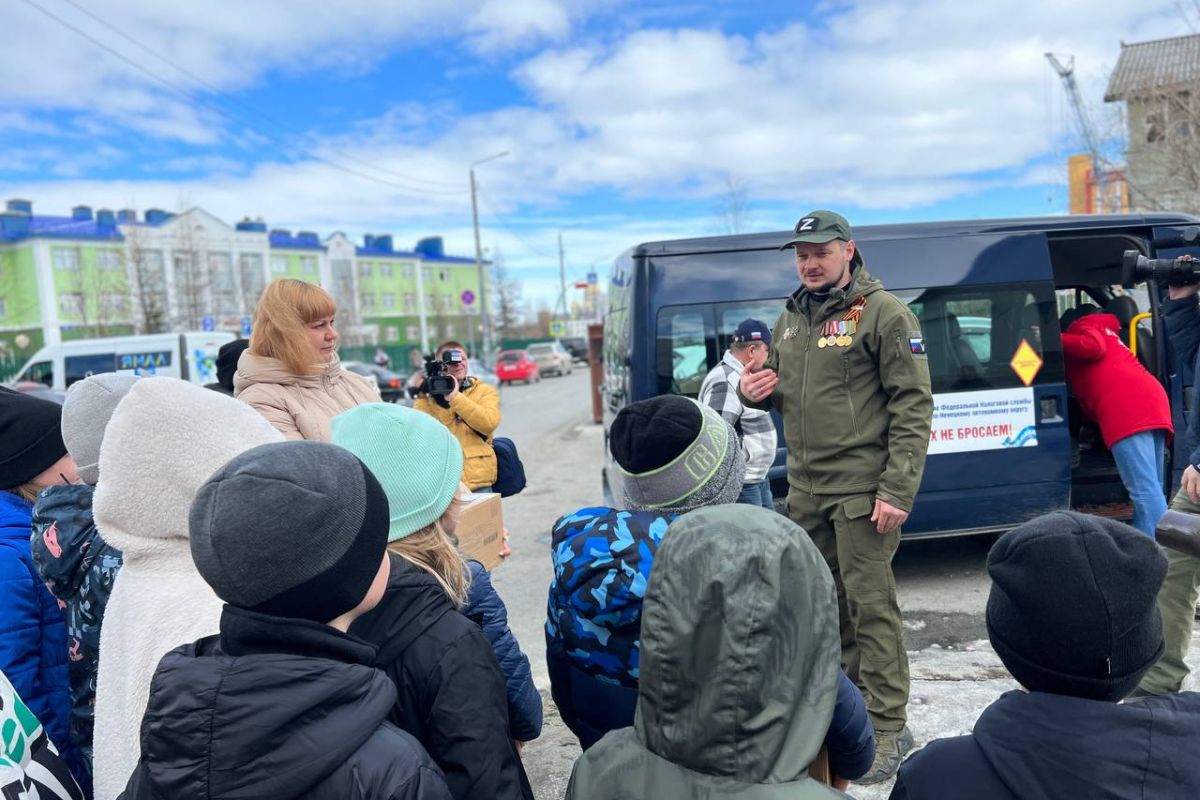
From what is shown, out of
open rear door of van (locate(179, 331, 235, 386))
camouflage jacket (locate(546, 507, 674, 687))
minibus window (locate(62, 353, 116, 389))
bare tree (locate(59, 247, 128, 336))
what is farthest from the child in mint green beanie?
bare tree (locate(59, 247, 128, 336))

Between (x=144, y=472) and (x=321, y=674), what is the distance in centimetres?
77

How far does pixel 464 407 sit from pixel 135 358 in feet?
57.3

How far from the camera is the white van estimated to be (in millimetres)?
18688

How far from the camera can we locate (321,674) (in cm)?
121

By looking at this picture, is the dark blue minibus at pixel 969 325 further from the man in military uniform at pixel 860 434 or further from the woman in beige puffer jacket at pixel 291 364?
the woman in beige puffer jacket at pixel 291 364

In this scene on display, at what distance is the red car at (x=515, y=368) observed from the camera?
114ft

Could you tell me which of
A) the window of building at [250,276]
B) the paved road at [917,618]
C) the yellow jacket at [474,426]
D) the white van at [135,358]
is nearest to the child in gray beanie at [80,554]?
the paved road at [917,618]

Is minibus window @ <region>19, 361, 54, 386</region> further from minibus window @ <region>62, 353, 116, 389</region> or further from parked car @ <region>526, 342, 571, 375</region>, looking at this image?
parked car @ <region>526, 342, 571, 375</region>

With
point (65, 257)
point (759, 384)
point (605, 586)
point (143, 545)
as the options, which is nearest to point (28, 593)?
point (143, 545)

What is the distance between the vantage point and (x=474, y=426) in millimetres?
4789

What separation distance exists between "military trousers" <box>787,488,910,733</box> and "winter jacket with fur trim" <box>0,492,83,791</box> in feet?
8.35

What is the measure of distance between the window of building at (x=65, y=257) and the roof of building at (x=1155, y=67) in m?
59.8

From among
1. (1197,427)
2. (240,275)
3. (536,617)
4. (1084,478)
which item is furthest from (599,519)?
(240,275)

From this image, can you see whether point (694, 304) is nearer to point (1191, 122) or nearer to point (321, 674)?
point (321, 674)
